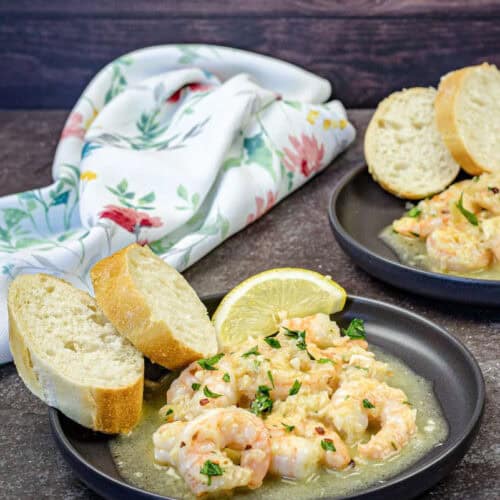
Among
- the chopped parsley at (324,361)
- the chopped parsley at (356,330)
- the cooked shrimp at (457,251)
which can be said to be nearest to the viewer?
Result: the chopped parsley at (324,361)

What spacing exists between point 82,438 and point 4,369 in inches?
18.8

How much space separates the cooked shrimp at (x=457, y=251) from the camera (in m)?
2.07

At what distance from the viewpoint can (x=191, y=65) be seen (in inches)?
124

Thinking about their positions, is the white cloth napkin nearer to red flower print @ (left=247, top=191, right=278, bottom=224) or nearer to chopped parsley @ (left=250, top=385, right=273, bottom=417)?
red flower print @ (left=247, top=191, right=278, bottom=224)

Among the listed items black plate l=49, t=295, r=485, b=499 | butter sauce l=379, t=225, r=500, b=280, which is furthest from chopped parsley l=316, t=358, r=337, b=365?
butter sauce l=379, t=225, r=500, b=280

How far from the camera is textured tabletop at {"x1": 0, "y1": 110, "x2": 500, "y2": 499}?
5.13 ft

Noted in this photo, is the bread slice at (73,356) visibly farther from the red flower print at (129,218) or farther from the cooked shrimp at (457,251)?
the cooked shrimp at (457,251)

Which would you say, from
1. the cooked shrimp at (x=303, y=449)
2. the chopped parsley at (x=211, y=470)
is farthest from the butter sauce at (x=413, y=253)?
the chopped parsley at (x=211, y=470)

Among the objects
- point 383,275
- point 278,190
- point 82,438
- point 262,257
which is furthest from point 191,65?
point 82,438

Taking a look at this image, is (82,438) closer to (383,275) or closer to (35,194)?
(383,275)

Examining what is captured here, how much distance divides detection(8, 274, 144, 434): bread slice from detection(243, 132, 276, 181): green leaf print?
3.28ft

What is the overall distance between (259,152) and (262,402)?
1.32 meters

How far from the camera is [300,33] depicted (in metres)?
3.38

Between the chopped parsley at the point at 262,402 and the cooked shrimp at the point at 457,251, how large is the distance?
2.36 ft
